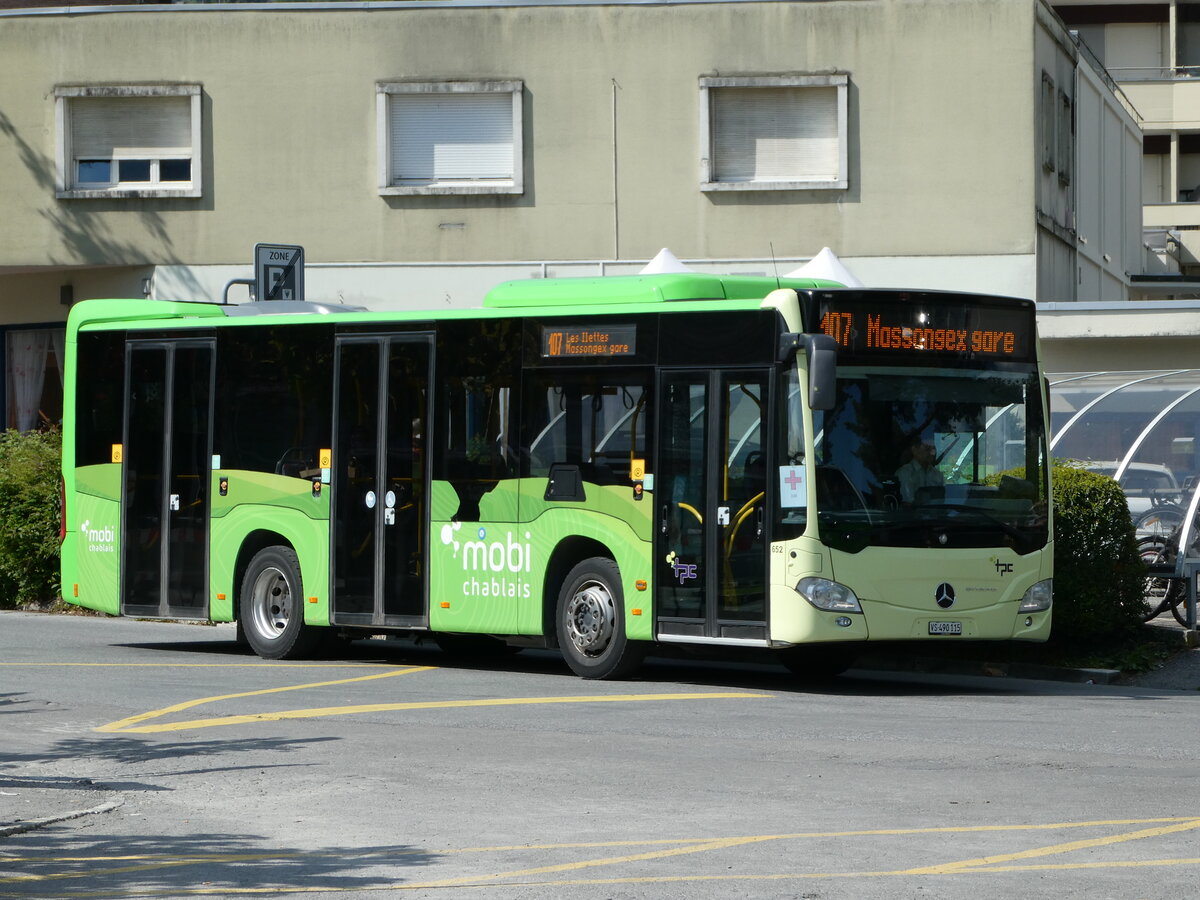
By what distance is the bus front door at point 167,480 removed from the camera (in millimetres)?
17688

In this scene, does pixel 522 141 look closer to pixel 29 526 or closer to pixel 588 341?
pixel 29 526

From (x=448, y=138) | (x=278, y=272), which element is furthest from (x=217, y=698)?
(x=448, y=138)

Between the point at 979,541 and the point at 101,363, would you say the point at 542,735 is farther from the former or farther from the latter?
the point at 101,363

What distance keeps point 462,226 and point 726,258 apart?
3.74 meters

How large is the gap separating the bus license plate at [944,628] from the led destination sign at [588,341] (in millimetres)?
2855

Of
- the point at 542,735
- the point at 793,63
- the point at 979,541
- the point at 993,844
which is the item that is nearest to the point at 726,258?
the point at 793,63

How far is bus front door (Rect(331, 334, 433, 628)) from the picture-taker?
16172 millimetres

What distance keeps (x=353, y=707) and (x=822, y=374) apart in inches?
147

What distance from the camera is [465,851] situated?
27.2 ft

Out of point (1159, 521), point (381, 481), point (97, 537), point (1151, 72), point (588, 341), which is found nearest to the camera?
point (588, 341)

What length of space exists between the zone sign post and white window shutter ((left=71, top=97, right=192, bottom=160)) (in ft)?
31.4

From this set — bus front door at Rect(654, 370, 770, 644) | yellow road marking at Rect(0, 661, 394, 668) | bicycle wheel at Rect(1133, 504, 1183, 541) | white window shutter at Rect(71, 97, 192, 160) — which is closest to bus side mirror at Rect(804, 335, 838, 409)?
bus front door at Rect(654, 370, 770, 644)

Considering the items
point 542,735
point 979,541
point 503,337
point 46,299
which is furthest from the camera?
point 46,299

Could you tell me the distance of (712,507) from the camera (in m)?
14.3
